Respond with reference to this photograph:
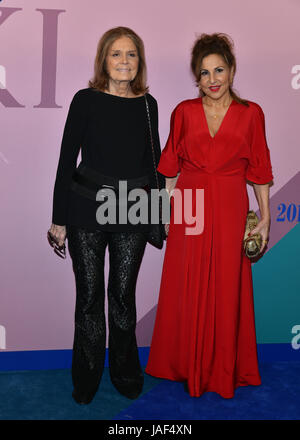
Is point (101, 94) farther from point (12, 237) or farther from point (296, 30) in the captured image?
point (296, 30)

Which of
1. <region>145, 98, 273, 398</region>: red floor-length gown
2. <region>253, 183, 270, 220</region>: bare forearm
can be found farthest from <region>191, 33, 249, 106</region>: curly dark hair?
<region>253, 183, 270, 220</region>: bare forearm

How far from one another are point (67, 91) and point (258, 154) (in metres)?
1.02

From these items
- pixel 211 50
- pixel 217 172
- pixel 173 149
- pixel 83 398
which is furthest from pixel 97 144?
pixel 83 398

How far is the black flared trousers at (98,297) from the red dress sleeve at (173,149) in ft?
1.19

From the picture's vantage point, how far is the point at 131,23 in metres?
2.79

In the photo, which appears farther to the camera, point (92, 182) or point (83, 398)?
point (83, 398)

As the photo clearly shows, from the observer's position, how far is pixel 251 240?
265 centimetres

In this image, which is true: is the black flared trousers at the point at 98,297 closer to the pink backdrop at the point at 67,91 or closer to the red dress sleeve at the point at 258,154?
the pink backdrop at the point at 67,91

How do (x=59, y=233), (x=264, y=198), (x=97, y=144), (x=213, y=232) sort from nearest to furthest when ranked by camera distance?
(x=97, y=144) < (x=59, y=233) < (x=213, y=232) < (x=264, y=198)

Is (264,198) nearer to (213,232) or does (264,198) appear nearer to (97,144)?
(213,232)

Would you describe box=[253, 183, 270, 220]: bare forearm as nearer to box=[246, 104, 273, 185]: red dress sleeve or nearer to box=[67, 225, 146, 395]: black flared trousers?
box=[246, 104, 273, 185]: red dress sleeve

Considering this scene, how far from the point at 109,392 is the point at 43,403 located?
333 mm

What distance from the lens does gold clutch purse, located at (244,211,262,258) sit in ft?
8.68

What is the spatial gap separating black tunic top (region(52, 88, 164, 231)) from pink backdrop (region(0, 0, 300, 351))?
1.30 ft
